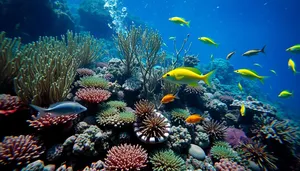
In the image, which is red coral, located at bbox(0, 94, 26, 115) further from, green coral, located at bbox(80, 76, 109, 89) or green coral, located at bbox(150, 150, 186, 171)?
green coral, located at bbox(150, 150, 186, 171)

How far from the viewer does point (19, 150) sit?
2.97 m

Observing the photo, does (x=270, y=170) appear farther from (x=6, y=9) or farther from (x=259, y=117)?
(x=6, y=9)

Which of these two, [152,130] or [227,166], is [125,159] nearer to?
[152,130]

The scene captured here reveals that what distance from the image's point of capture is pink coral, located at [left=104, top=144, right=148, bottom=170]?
309cm

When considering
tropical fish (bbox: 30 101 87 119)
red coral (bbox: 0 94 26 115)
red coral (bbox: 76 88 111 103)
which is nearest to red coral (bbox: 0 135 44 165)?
red coral (bbox: 0 94 26 115)

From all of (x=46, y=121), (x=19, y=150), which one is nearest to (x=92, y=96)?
(x=46, y=121)

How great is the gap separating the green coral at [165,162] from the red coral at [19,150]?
2.36 metres

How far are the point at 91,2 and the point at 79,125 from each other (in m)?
25.5

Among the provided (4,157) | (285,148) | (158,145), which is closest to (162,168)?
(158,145)

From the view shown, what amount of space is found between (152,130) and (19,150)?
2667 mm

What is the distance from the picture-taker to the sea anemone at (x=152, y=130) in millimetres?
3729

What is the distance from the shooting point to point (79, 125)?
3760 mm

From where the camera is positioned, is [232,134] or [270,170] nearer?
[270,170]

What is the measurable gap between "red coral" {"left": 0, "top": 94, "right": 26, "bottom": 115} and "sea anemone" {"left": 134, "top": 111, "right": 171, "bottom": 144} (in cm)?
268
